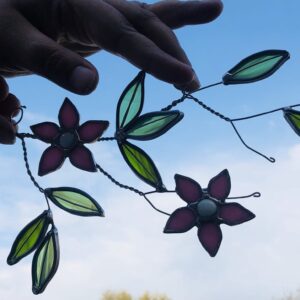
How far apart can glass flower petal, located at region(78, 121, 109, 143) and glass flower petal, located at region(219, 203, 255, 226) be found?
0.26 m

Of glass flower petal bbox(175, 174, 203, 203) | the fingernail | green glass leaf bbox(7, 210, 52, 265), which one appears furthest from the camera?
green glass leaf bbox(7, 210, 52, 265)

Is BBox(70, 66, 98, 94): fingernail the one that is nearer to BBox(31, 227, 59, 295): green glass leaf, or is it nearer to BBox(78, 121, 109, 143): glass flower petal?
BBox(78, 121, 109, 143): glass flower petal

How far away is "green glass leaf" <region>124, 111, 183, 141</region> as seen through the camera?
2.95 feet

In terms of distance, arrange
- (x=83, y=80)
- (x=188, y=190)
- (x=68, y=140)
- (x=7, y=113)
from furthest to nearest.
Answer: (x=7, y=113)
(x=68, y=140)
(x=188, y=190)
(x=83, y=80)

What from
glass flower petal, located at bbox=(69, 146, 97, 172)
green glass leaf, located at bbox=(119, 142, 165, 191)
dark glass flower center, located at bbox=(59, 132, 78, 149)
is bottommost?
glass flower petal, located at bbox=(69, 146, 97, 172)

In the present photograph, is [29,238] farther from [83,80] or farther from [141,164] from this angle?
[83,80]

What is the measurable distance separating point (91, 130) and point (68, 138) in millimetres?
49

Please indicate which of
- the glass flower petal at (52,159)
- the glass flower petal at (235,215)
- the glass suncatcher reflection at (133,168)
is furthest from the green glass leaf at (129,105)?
the glass flower petal at (235,215)

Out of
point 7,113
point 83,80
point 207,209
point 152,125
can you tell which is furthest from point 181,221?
point 7,113

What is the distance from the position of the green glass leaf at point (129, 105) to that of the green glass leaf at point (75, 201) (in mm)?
142

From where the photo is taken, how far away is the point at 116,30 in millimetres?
843

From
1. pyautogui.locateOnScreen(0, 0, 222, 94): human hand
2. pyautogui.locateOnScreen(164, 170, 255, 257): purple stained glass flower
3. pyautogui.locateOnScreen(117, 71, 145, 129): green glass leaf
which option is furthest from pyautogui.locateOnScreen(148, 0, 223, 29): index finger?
pyautogui.locateOnScreen(164, 170, 255, 257): purple stained glass flower

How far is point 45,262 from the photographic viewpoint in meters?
0.97

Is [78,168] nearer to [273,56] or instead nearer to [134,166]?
[134,166]
